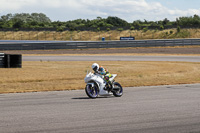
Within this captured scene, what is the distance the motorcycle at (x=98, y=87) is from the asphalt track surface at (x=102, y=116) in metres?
0.89

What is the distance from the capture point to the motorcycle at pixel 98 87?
13.6m

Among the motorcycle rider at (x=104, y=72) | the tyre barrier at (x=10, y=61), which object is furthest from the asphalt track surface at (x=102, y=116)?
the tyre barrier at (x=10, y=61)

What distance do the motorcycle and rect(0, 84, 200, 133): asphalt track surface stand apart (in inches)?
35.2

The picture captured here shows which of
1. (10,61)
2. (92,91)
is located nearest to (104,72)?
(92,91)

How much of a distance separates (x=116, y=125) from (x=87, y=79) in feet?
17.3

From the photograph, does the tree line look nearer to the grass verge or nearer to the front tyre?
the grass verge

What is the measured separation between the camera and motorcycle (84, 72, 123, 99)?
13552 mm

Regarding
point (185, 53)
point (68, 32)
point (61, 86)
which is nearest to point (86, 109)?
point (61, 86)

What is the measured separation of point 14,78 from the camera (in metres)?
22.5

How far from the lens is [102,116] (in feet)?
31.4

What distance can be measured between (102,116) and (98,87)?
13.7 ft

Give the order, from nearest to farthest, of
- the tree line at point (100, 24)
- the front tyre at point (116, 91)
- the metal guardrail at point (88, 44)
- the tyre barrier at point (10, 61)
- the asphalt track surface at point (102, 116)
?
1. the asphalt track surface at point (102, 116)
2. the front tyre at point (116, 91)
3. the tyre barrier at point (10, 61)
4. the metal guardrail at point (88, 44)
5. the tree line at point (100, 24)

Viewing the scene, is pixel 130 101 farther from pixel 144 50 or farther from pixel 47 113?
pixel 144 50

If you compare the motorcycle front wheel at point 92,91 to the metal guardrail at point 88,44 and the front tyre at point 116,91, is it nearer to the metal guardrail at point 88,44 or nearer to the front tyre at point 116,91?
the front tyre at point 116,91
